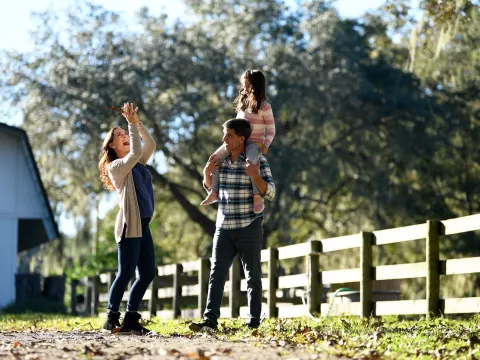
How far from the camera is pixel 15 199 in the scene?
24328 mm

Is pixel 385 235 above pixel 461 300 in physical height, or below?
above

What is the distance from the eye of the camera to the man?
8.27m

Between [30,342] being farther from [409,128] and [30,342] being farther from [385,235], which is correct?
[409,128]

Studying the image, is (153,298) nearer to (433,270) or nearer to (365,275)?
(365,275)

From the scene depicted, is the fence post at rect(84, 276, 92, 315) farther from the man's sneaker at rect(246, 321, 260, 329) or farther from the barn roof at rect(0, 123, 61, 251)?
the man's sneaker at rect(246, 321, 260, 329)

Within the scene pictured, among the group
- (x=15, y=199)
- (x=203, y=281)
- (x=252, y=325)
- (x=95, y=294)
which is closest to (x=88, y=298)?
(x=95, y=294)

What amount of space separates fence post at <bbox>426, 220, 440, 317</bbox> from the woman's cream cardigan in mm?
3234

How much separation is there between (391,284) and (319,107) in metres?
14.0

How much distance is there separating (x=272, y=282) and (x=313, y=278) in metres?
1.06

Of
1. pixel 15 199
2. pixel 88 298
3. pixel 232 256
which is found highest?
pixel 15 199

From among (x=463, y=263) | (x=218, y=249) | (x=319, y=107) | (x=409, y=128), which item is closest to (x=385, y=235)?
(x=463, y=263)

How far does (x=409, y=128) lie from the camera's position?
29.5 meters

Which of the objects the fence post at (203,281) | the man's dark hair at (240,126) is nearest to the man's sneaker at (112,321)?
the man's dark hair at (240,126)

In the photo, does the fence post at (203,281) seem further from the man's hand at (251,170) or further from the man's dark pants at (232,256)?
the man's hand at (251,170)
